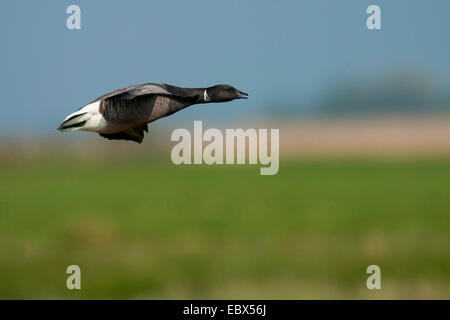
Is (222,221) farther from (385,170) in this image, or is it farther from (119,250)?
(385,170)

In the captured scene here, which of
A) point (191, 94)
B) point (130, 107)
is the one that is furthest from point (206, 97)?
point (130, 107)

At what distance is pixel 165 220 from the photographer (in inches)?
1666

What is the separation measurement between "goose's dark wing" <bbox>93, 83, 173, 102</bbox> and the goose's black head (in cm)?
10

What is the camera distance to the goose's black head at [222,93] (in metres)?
1.44

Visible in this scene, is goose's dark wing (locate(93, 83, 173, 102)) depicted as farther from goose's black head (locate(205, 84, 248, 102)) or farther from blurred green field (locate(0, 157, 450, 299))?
blurred green field (locate(0, 157, 450, 299))

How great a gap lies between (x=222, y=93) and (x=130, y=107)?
0.70 ft

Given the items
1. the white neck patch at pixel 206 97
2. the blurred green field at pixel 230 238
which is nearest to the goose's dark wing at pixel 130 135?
the white neck patch at pixel 206 97

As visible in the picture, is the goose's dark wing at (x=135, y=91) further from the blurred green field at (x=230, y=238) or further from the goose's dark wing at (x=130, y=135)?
the blurred green field at (x=230, y=238)

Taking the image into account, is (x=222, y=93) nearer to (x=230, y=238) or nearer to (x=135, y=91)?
(x=135, y=91)

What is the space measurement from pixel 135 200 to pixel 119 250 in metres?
9.78

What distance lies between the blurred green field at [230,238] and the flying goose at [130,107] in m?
27.6

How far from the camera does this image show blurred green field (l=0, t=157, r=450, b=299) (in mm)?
31891

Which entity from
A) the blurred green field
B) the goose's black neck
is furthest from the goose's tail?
the blurred green field

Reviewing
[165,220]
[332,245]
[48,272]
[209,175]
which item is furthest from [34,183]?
[332,245]
